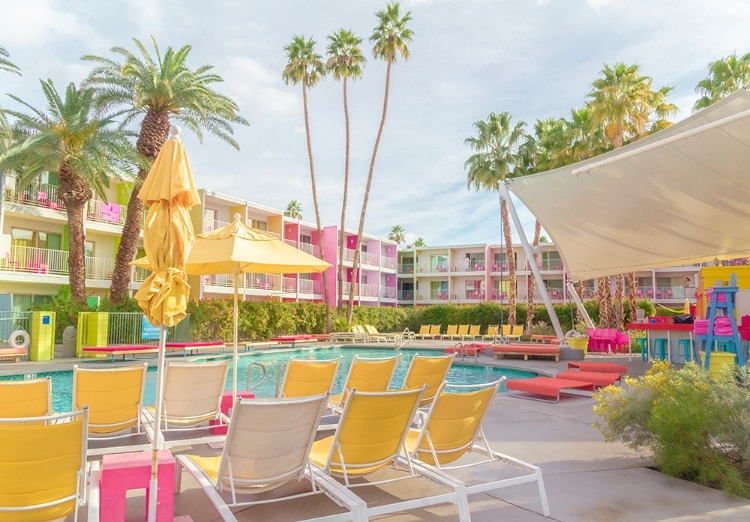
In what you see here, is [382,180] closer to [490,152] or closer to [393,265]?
[490,152]

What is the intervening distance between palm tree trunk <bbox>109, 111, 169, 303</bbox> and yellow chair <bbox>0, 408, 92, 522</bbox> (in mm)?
17184

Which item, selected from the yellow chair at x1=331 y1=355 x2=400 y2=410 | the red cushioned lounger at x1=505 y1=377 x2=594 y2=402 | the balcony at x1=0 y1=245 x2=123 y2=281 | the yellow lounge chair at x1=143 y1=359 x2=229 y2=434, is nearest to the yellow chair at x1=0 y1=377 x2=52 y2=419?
the yellow lounge chair at x1=143 y1=359 x2=229 y2=434

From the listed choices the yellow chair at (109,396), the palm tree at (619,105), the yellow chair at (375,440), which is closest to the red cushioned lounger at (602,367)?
the yellow chair at (375,440)

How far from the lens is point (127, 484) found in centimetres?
293

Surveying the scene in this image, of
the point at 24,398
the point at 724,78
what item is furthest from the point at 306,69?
the point at 24,398

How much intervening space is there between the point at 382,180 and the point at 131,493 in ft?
84.5

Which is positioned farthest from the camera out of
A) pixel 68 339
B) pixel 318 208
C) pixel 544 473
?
pixel 318 208

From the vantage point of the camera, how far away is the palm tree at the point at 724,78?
68.9ft

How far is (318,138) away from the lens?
2859cm

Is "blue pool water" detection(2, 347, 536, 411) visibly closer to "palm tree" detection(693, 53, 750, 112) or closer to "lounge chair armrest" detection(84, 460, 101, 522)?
"lounge chair armrest" detection(84, 460, 101, 522)

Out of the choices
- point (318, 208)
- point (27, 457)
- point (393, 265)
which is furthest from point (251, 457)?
point (393, 265)

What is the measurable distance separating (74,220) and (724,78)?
24433 millimetres

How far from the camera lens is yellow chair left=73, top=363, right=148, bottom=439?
450 centimetres

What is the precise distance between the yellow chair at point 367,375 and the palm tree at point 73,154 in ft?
50.2
